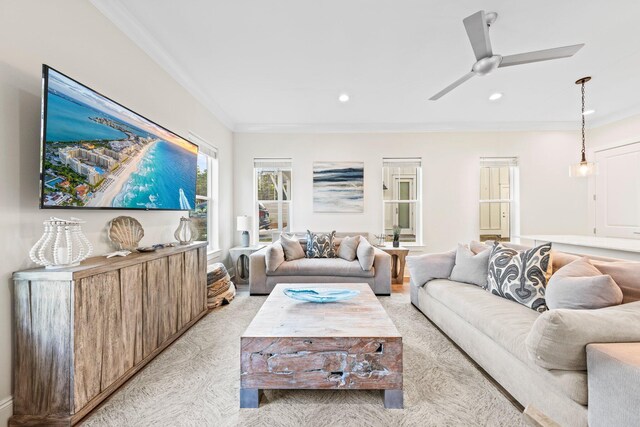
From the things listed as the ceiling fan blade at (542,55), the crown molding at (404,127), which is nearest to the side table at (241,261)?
the crown molding at (404,127)

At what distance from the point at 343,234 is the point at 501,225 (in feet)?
9.58

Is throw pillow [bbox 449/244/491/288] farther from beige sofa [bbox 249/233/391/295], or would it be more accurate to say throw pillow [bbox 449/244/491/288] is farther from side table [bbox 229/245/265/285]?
side table [bbox 229/245/265/285]

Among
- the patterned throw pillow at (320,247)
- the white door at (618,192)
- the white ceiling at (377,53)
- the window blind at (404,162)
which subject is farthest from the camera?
the window blind at (404,162)

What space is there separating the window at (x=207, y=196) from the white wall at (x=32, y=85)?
1466 mm

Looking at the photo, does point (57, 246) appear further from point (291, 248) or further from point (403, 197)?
point (403, 197)

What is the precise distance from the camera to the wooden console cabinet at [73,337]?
1445 mm

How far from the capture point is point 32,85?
156 cm

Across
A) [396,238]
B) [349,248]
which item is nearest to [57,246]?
[349,248]

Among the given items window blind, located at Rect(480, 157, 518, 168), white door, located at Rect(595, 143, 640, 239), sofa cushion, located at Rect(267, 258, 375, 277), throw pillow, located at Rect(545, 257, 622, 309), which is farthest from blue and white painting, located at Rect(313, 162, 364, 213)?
white door, located at Rect(595, 143, 640, 239)

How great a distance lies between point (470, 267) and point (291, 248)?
230 centimetres

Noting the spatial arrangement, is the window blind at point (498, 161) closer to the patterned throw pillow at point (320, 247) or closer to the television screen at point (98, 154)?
the patterned throw pillow at point (320, 247)

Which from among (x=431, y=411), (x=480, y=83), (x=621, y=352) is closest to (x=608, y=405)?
(x=621, y=352)

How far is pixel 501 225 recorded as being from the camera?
16.6 ft

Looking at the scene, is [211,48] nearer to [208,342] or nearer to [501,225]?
[208,342]
